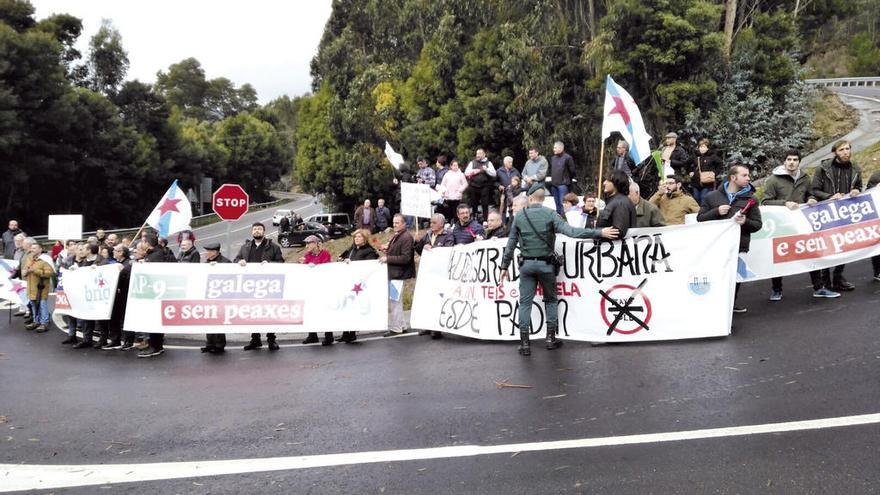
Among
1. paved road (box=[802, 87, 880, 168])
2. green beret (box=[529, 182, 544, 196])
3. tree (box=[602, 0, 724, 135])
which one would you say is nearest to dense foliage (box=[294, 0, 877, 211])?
tree (box=[602, 0, 724, 135])

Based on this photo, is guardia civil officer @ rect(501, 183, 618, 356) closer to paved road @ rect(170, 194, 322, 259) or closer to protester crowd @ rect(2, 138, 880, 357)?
protester crowd @ rect(2, 138, 880, 357)

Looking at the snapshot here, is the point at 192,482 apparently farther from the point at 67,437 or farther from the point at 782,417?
the point at 782,417

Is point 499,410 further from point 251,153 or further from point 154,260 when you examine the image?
point 251,153

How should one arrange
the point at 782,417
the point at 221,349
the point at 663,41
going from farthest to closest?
1. the point at 663,41
2. the point at 221,349
3. the point at 782,417

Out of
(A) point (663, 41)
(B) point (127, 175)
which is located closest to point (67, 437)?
(A) point (663, 41)

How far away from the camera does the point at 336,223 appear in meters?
43.1

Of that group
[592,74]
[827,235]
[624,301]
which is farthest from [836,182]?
[592,74]

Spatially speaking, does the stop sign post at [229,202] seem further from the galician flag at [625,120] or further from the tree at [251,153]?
the tree at [251,153]

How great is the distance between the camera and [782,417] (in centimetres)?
478

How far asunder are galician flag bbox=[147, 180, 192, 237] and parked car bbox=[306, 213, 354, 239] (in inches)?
1054

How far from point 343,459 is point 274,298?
5484mm

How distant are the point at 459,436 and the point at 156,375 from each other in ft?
16.5

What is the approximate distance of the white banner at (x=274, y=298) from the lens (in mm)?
9797

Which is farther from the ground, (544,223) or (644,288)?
(544,223)
